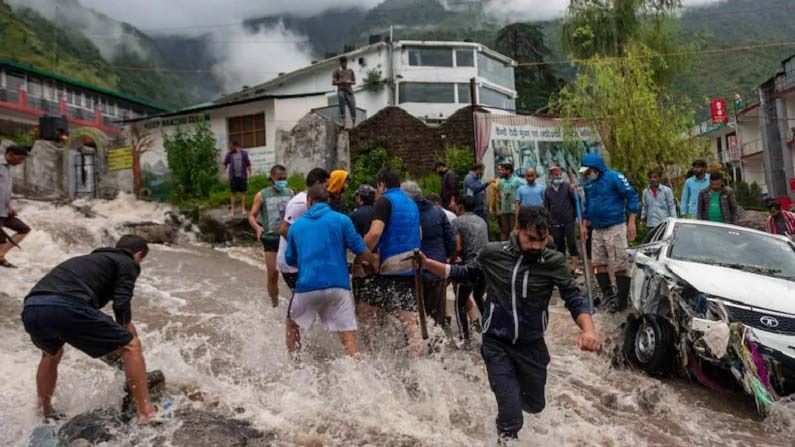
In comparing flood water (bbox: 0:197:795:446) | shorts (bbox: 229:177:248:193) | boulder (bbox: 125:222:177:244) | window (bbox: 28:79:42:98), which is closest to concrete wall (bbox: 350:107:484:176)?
shorts (bbox: 229:177:248:193)

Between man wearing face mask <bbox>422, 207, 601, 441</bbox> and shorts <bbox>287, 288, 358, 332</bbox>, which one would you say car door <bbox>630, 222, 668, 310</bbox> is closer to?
man wearing face mask <bbox>422, 207, 601, 441</bbox>

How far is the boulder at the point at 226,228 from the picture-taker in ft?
55.9

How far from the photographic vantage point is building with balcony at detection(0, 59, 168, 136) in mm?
39969

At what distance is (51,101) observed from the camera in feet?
144

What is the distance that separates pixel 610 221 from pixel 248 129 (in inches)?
772

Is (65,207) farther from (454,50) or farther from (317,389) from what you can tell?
(454,50)

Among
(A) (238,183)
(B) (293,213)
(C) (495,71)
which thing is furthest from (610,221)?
(C) (495,71)

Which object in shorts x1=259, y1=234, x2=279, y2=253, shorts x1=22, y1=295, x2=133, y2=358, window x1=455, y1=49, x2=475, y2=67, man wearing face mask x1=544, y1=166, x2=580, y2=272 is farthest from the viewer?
window x1=455, y1=49, x2=475, y2=67

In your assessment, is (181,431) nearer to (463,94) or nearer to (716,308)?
(716,308)

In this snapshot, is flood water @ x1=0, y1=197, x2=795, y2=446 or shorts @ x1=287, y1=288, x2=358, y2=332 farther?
shorts @ x1=287, y1=288, x2=358, y2=332

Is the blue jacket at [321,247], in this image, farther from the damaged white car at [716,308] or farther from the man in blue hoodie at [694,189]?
the man in blue hoodie at [694,189]

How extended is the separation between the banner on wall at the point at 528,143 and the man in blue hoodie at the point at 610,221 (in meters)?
8.53

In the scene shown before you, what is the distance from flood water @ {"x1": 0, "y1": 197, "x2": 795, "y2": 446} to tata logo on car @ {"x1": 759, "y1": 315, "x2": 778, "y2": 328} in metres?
0.70

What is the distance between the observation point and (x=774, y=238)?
7223 mm
